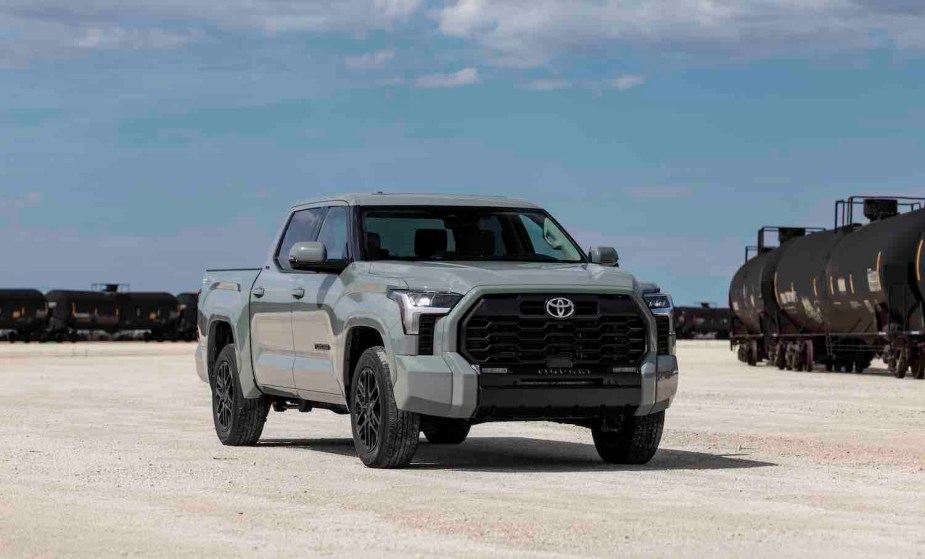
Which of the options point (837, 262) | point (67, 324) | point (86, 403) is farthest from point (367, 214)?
point (67, 324)

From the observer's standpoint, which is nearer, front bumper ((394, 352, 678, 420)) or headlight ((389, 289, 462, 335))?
front bumper ((394, 352, 678, 420))

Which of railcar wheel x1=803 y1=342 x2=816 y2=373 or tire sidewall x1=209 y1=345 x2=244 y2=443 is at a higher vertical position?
tire sidewall x1=209 y1=345 x2=244 y2=443

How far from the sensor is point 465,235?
44.1 feet

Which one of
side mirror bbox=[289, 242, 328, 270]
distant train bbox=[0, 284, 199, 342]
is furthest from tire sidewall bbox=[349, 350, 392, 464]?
distant train bbox=[0, 284, 199, 342]

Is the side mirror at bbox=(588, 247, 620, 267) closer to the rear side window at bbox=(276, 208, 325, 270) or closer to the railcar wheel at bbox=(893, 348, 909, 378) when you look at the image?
the rear side window at bbox=(276, 208, 325, 270)

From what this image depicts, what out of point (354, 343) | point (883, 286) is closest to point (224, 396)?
point (354, 343)

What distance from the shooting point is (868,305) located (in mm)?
35781

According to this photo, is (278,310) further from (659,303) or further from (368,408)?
(659,303)

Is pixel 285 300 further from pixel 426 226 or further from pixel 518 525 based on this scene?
pixel 518 525

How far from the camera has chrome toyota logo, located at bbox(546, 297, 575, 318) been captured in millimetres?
11938

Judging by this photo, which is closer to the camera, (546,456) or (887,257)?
(546,456)

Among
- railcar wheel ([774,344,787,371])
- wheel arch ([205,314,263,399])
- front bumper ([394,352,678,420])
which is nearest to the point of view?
Result: front bumper ([394,352,678,420])

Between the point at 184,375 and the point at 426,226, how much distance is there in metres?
24.7

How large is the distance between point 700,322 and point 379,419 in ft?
309
